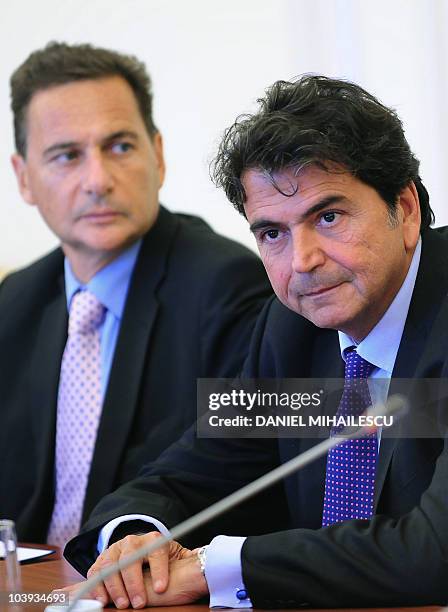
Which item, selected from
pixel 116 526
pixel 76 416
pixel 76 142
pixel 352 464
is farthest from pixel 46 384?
pixel 352 464

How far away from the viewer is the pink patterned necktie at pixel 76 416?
8.45 feet

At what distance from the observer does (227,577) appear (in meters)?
1.39

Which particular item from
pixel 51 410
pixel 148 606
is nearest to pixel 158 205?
pixel 51 410

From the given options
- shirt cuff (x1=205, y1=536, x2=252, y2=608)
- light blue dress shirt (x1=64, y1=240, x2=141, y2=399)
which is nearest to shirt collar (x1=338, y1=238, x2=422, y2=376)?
shirt cuff (x1=205, y1=536, x2=252, y2=608)

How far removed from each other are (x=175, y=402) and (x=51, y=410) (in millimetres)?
352

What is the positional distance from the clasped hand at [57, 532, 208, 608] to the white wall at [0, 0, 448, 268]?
1.58 meters

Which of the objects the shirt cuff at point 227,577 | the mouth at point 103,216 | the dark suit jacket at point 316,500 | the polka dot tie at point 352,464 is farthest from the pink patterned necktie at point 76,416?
the shirt cuff at point 227,577

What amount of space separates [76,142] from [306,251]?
1.24m

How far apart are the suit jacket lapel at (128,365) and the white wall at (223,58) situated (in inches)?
18.8

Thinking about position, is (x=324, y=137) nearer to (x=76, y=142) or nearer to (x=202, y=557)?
(x=202, y=557)

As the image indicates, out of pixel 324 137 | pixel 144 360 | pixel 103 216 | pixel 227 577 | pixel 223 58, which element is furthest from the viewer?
pixel 223 58

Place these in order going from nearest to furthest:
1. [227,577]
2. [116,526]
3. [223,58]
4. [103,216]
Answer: [227,577], [116,526], [103,216], [223,58]

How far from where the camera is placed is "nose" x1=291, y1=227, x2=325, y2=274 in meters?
1.60

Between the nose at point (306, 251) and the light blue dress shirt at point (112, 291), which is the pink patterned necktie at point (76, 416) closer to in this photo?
the light blue dress shirt at point (112, 291)
